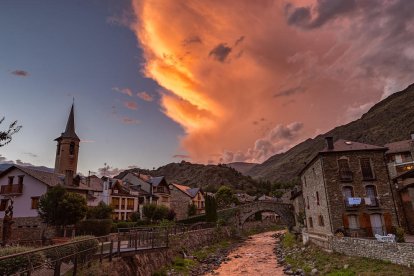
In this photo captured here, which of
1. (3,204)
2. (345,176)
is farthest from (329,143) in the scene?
(3,204)

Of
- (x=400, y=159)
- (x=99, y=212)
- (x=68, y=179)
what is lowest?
(x=99, y=212)

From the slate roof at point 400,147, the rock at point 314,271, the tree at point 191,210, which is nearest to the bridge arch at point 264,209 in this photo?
the tree at point 191,210

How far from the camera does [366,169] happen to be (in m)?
31.8

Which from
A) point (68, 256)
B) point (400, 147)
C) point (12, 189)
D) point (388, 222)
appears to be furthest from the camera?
point (400, 147)

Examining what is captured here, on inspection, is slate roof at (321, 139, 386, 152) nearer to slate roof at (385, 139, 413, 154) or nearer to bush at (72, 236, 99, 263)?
slate roof at (385, 139, 413, 154)

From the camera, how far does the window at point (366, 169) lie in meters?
31.5

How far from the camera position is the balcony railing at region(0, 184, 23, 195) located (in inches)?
1601

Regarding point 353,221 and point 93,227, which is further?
point 93,227

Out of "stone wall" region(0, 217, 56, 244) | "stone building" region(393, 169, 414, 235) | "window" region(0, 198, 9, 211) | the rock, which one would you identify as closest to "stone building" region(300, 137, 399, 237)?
"stone building" region(393, 169, 414, 235)

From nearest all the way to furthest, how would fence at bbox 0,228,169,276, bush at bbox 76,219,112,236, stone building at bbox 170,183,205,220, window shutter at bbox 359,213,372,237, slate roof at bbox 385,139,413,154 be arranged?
fence at bbox 0,228,169,276 → window shutter at bbox 359,213,372,237 → bush at bbox 76,219,112,236 → slate roof at bbox 385,139,413,154 → stone building at bbox 170,183,205,220

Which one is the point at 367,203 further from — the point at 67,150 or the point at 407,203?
the point at 67,150

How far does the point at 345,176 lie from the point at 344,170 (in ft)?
2.28

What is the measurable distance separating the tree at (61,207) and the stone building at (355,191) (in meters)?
28.0

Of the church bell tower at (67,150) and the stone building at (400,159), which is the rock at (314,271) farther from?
the church bell tower at (67,150)
